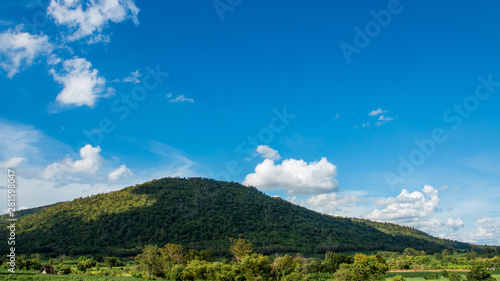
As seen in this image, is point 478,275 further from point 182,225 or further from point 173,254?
point 182,225

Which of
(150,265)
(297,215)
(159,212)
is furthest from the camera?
(297,215)

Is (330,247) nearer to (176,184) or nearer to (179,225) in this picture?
(179,225)

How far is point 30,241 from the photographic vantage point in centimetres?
10712

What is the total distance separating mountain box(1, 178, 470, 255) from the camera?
108250 millimetres

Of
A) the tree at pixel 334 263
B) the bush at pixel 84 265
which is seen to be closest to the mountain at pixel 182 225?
the bush at pixel 84 265

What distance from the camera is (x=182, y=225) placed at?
121 meters

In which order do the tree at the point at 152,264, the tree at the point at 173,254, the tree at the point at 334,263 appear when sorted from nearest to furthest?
the tree at the point at 152,264, the tree at the point at 173,254, the tree at the point at 334,263

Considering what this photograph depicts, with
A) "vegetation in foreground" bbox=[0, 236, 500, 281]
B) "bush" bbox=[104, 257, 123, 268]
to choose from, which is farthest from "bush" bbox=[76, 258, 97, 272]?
"bush" bbox=[104, 257, 123, 268]

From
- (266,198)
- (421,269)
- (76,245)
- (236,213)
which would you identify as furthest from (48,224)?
(421,269)

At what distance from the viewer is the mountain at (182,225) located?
4262 inches

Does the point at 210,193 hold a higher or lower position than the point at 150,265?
higher

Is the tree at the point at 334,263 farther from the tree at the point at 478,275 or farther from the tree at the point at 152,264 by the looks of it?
the tree at the point at 152,264

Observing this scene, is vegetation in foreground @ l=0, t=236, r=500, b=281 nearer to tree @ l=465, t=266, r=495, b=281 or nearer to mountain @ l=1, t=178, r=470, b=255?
tree @ l=465, t=266, r=495, b=281

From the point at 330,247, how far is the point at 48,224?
101 metres
